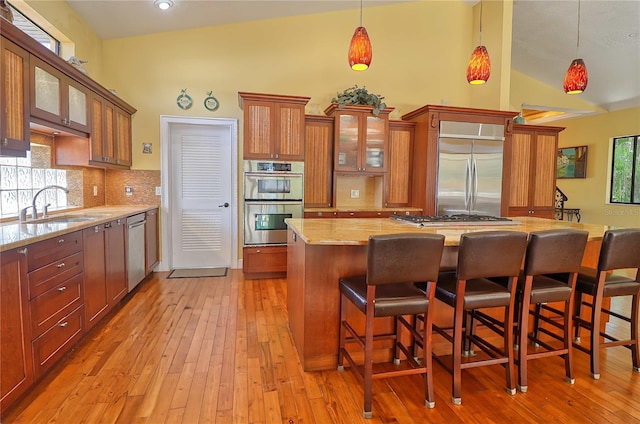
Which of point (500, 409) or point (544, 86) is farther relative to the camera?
point (544, 86)

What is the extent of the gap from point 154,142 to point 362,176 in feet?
9.56

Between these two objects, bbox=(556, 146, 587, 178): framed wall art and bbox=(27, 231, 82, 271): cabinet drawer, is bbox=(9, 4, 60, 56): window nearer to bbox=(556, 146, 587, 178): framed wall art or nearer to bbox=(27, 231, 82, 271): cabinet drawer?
bbox=(27, 231, 82, 271): cabinet drawer

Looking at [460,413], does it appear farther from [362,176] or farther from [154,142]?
[154,142]

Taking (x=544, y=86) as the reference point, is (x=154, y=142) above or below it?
below

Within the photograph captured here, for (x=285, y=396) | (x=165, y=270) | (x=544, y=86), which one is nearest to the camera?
(x=285, y=396)

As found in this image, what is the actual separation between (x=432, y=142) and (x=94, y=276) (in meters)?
4.11

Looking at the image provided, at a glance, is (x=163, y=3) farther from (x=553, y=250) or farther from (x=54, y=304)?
(x=553, y=250)

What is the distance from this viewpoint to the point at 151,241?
14.5ft

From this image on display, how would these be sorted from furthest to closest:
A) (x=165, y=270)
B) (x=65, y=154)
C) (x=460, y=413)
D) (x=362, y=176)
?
1. (x=362, y=176)
2. (x=165, y=270)
3. (x=65, y=154)
4. (x=460, y=413)

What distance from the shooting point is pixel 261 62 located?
15.9ft

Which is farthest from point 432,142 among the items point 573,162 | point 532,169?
point 573,162

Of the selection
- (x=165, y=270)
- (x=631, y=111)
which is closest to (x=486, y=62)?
(x=165, y=270)

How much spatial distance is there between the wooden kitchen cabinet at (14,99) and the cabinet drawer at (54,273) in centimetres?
76

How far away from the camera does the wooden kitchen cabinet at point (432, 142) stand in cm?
469
